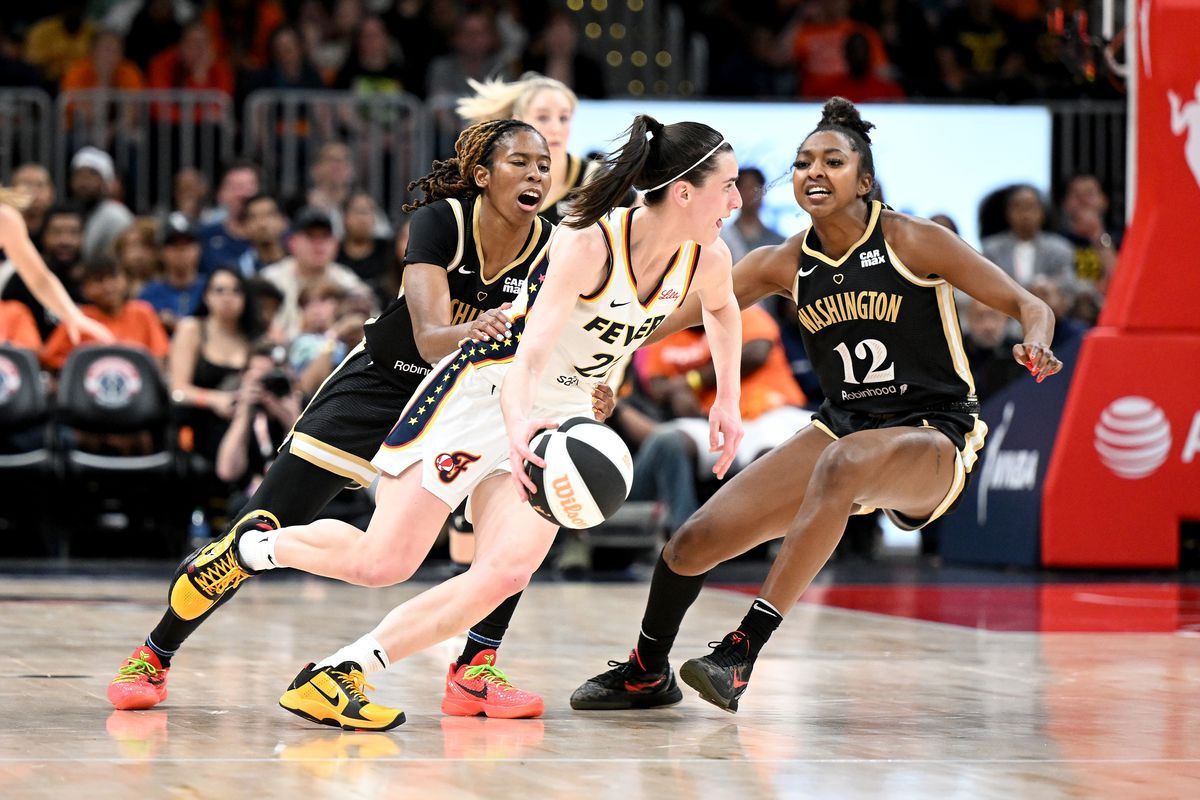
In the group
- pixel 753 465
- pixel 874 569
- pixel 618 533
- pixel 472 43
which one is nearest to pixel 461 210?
pixel 753 465

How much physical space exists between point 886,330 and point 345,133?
355 inches

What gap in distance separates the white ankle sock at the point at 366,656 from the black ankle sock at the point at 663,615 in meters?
0.94

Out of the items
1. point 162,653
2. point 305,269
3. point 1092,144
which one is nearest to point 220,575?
point 162,653

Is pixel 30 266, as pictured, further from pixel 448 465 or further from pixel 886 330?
pixel 886 330

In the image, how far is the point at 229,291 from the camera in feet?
37.2

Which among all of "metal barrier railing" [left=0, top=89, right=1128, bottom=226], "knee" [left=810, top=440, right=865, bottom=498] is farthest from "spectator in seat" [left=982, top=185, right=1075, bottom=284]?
"knee" [left=810, top=440, right=865, bottom=498]

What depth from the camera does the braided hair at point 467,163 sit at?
215 inches

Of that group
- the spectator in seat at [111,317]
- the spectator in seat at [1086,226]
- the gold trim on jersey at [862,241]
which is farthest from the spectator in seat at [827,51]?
the gold trim on jersey at [862,241]

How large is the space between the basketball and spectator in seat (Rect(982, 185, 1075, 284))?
8.92m

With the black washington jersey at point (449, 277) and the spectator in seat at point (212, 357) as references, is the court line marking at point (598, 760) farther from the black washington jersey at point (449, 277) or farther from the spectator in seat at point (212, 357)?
the spectator in seat at point (212, 357)

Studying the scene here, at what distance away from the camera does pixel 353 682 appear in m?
4.88

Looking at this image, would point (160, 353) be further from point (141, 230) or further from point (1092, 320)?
point (1092, 320)

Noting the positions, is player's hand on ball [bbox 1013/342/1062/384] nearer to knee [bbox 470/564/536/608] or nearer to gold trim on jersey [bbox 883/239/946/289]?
gold trim on jersey [bbox 883/239/946/289]

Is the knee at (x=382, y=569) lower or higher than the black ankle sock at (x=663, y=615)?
higher
